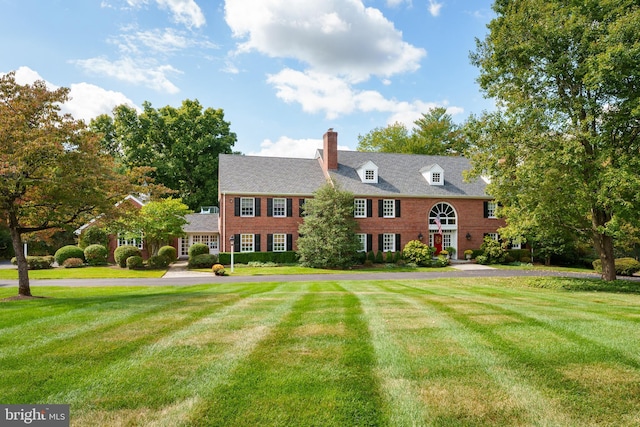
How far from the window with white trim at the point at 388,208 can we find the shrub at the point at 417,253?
2788mm

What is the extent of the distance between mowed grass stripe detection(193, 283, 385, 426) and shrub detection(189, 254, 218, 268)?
21962 mm

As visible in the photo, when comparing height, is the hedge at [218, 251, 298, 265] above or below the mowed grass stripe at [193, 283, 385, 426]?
below

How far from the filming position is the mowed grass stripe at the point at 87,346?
4211mm

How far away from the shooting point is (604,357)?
4938mm

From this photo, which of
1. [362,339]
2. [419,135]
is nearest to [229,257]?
[362,339]

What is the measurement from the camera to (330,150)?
3195 cm

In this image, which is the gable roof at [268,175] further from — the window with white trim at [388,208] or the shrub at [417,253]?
the shrub at [417,253]

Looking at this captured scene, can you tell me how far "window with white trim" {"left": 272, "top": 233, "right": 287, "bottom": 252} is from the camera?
96.4ft

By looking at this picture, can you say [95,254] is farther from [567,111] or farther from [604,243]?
[604,243]

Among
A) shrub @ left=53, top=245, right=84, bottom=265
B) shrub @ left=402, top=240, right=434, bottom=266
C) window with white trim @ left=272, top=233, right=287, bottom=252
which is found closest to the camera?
shrub @ left=53, top=245, right=84, bottom=265

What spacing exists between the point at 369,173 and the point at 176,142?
22.2m

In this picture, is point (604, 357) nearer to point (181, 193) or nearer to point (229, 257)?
point (229, 257)

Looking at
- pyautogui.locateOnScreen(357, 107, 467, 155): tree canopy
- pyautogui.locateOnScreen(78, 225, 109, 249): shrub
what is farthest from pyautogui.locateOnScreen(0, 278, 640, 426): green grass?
pyautogui.locateOnScreen(357, 107, 467, 155): tree canopy

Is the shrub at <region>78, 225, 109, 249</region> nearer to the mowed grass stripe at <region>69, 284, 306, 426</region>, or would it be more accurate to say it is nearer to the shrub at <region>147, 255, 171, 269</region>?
the shrub at <region>147, 255, 171, 269</region>
